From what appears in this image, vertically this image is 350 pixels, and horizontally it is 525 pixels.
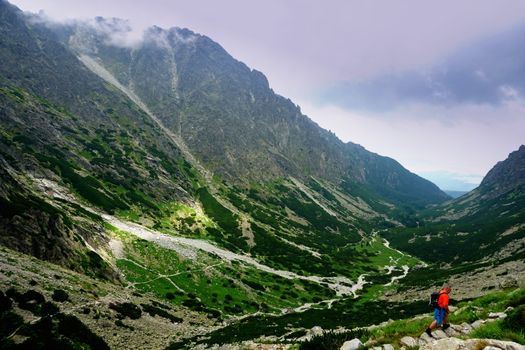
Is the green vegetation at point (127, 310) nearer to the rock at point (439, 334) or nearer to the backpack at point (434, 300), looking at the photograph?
the backpack at point (434, 300)

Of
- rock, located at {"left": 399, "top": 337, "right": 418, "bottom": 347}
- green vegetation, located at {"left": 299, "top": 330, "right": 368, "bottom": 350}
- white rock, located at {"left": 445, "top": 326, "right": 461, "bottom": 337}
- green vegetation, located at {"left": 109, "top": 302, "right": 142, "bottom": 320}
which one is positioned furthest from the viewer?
green vegetation, located at {"left": 109, "top": 302, "right": 142, "bottom": 320}

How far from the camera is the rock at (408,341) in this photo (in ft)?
48.1

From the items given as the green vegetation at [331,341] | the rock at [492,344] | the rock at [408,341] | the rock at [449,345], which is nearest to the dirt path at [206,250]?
the green vegetation at [331,341]

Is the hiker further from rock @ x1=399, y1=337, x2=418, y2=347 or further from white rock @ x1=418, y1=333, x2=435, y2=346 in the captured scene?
rock @ x1=399, y1=337, x2=418, y2=347

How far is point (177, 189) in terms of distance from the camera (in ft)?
622

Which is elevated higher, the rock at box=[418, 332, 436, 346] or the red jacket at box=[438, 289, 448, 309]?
the red jacket at box=[438, 289, 448, 309]

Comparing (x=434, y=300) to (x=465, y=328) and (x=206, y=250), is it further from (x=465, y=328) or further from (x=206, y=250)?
(x=206, y=250)

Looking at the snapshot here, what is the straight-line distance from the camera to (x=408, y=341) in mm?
14953

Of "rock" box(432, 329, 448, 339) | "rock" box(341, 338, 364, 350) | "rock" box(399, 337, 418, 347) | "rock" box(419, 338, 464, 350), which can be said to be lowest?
"rock" box(341, 338, 364, 350)

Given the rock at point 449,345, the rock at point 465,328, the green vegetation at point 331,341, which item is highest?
the rock at point 449,345

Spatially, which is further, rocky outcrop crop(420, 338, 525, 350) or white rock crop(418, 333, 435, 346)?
white rock crop(418, 333, 435, 346)

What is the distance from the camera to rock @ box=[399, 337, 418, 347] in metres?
14.7

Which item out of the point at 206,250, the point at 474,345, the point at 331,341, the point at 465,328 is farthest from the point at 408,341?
the point at 206,250

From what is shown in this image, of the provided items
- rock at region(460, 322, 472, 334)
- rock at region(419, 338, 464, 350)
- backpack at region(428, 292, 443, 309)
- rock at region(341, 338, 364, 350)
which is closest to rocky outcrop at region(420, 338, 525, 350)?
rock at region(419, 338, 464, 350)
